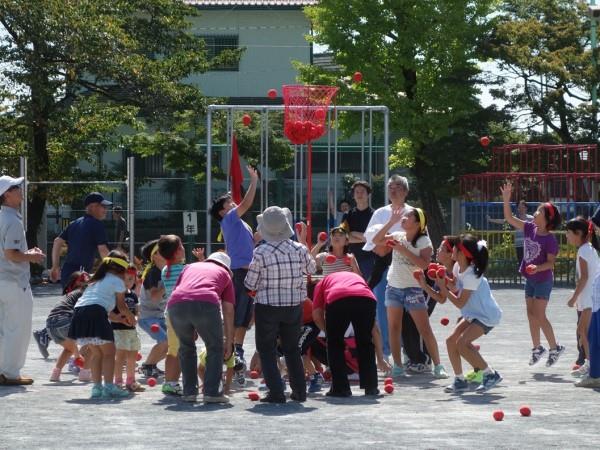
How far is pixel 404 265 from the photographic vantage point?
42.5 ft

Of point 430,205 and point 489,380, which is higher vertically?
point 430,205

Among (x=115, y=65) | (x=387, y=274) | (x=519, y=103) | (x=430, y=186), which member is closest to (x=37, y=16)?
(x=115, y=65)

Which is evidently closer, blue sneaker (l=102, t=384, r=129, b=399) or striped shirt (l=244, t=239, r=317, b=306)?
striped shirt (l=244, t=239, r=317, b=306)

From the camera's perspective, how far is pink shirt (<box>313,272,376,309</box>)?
37.4 feet

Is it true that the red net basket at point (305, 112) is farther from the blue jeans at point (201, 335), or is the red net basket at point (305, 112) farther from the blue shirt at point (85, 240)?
the blue jeans at point (201, 335)

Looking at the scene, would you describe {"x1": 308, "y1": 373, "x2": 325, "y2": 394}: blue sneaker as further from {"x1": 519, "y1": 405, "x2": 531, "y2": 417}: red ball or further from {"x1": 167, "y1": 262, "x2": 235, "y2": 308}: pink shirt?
{"x1": 519, "y1": 405, "x2": 531, "y2": 417}: red ball

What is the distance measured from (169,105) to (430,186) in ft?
31.6

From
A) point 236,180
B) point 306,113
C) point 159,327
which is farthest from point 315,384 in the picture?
point 306,113

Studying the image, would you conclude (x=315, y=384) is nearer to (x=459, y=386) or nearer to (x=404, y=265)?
(x=459, y=386)

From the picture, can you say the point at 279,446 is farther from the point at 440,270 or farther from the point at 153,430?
the point at 440,270

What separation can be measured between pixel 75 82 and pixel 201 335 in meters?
26.1

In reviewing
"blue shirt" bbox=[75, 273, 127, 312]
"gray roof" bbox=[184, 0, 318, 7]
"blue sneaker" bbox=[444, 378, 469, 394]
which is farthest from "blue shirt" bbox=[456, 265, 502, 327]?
"gray roof" bbox=[184, 0, 318, 7]

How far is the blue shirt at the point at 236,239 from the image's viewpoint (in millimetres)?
12852

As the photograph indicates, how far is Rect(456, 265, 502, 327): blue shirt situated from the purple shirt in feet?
5.49
